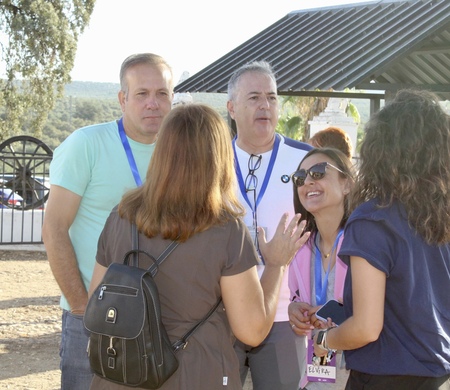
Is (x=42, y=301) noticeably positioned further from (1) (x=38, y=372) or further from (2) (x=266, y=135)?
(2) (x=266, y=135)

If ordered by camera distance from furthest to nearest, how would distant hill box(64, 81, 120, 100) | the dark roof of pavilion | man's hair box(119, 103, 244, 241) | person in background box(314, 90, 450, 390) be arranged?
distant hill box(64, 81, 120, 100) → the dark roof of pavilion → man's hair box(119, 103, 244, 241) → person in background box(314, 90, 450, 390)

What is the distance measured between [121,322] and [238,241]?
0.48 meters

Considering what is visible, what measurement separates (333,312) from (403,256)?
0.55 m

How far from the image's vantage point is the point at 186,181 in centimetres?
260

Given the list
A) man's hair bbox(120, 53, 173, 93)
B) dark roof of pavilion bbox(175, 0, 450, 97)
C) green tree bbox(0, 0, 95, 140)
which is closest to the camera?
man's hair bbox(120, 53, 173, 93)

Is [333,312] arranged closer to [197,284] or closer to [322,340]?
[322,340]

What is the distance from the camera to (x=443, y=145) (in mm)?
2480

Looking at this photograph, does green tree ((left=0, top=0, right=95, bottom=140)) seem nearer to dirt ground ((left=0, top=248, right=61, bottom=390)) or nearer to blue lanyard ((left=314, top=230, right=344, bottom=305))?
dirt ground ((left=0, top=248, right=61, bottom=390))

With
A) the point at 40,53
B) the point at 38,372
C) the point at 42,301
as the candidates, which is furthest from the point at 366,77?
the point at 40,53

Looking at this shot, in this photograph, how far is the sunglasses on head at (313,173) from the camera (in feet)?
11.5

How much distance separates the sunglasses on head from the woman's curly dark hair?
963mm

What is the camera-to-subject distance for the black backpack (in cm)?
249

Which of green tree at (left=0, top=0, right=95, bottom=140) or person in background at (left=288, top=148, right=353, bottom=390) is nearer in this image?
person in background at (left=288, top=148, right=353, bottom=390)

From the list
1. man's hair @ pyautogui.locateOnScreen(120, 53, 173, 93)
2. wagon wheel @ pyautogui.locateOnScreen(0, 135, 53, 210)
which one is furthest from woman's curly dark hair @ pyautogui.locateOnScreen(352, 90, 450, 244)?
wagon wheel @ pyautogui.locateOnScreen(0, 135, 53, 210)
